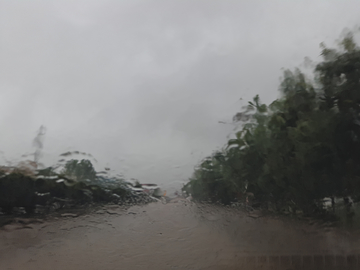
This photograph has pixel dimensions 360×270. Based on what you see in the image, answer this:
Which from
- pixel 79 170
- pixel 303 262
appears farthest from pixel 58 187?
pixel 303 262

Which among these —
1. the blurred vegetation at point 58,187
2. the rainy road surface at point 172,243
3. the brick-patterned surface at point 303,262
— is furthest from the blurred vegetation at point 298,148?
the blurred vegetation at point 58,187

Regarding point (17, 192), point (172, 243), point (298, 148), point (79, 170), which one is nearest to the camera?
point (17, 192)

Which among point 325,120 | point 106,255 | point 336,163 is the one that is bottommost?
point 106,255

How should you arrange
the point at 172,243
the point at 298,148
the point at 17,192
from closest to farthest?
the point at 17,192, the point at 172,243, the point at 298,148

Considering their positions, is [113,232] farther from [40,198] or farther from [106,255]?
[40,198]

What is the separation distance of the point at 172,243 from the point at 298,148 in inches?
105

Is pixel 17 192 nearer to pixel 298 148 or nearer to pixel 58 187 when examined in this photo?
pixel 58 187

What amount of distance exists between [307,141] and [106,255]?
3686mm

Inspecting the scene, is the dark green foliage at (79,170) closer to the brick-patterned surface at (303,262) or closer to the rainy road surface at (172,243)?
the rainy road surface at (172,243)

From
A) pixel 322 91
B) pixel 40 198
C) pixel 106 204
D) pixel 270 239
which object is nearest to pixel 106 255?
pixel 106 204

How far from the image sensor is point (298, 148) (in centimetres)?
543

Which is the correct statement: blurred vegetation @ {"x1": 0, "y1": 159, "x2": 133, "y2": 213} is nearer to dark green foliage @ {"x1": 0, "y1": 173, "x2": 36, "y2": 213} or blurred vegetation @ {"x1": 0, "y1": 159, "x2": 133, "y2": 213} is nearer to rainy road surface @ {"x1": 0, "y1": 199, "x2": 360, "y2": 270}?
dark green foliage @ {"x1": 0, "y1": 173, "x2": 36, "y2": 213}

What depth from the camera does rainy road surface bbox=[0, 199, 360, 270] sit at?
411 centimetres

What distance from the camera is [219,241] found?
4586 millimetres
